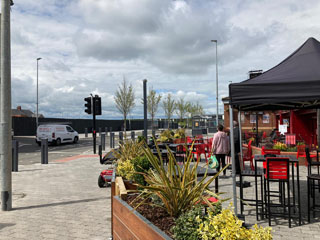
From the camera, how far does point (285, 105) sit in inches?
320

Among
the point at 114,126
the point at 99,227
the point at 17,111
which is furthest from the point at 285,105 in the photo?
the point at 17,111

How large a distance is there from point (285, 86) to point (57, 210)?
4.78 m

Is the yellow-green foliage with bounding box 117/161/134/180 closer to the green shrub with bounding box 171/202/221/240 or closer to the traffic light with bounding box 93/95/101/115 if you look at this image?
the green shrub with bounding box 171/202/221/240

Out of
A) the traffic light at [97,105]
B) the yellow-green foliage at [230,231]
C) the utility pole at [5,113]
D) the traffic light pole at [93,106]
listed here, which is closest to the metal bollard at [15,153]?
the utility pole at [5,113]

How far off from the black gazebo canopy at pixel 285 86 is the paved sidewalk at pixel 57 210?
3073 mm

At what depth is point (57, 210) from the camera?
565 cm

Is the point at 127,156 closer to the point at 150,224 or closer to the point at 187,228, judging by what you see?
the point at 150,224

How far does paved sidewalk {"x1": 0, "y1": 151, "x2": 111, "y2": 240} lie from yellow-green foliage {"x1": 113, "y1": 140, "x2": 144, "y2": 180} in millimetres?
876

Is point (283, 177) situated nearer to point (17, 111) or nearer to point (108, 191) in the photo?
point (108, 191)

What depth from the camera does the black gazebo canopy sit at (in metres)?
4.30

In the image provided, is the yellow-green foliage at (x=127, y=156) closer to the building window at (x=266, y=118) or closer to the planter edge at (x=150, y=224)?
the planter edge at (x=150, y=224)

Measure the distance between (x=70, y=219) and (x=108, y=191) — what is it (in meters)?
2.26

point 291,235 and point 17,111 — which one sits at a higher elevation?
point 17,111

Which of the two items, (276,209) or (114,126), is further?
(114,126)
